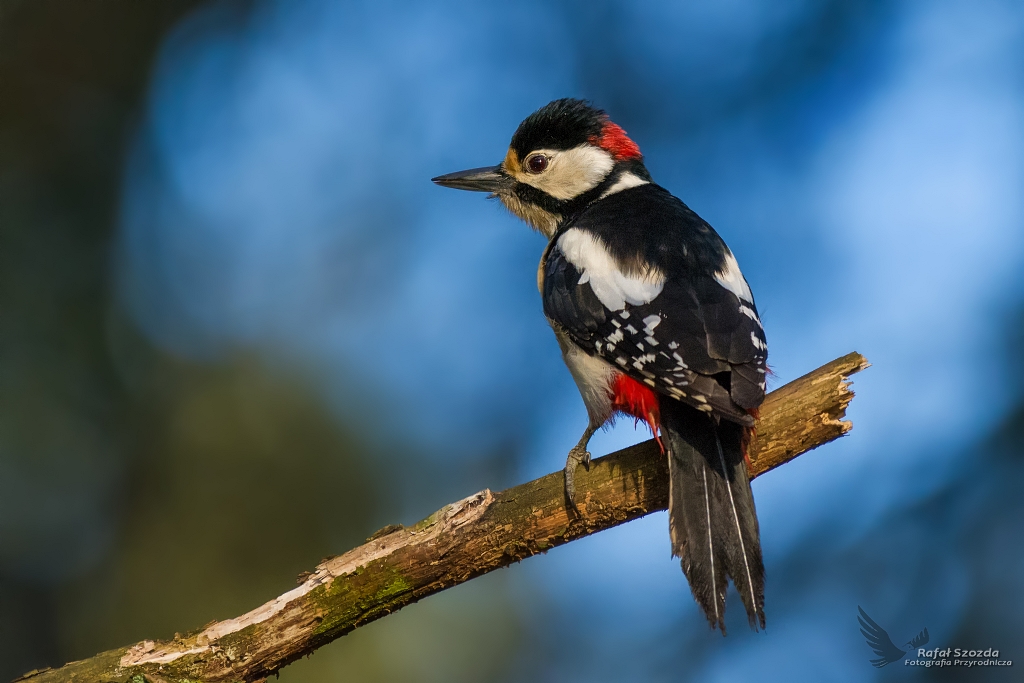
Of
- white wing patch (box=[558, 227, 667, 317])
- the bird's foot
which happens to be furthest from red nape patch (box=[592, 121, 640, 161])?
the bird's foot

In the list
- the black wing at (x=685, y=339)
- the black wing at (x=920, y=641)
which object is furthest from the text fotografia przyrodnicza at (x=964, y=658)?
the black wing at (x=685, y=339)

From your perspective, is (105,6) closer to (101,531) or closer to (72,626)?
(101,531)

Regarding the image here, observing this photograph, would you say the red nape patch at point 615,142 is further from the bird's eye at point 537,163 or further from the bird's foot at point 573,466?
the bird's foot at point 573,466

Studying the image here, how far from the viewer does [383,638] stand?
186 inches

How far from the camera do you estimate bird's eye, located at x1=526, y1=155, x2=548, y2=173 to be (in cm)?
393

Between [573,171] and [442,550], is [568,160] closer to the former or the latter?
[573,171]

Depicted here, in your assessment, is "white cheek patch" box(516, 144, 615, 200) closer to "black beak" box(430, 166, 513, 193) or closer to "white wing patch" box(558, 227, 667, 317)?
"black beak" box(430, 166, 513, 193)

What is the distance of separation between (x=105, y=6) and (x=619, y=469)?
572 centimetres

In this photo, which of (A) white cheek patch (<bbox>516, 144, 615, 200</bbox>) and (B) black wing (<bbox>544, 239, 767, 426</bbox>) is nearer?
(B) black wing (<bbox>544, 239, 767, 426</bbox>)

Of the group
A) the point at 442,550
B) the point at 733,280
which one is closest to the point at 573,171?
the point at 733,280

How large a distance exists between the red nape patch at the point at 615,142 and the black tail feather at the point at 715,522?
5.98ft

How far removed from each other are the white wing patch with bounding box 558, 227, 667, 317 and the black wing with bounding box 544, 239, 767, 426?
0.08ft

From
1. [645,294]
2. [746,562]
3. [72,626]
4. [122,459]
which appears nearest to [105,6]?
[122,459]

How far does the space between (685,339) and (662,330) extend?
0.09 metres
